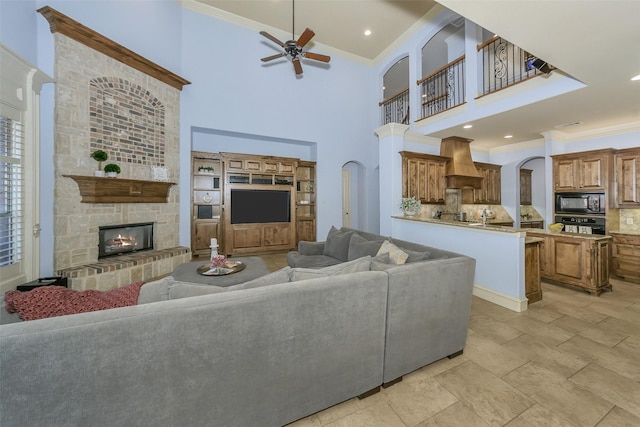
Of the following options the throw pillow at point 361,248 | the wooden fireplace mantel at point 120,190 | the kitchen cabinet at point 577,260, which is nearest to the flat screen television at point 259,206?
the wooden fireplace mantel at point 120,190

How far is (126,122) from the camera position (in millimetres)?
4211

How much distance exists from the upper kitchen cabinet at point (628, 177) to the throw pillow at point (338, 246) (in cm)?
486

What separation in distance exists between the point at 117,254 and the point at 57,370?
387cm

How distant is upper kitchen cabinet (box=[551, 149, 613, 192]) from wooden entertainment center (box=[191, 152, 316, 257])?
5338 mm

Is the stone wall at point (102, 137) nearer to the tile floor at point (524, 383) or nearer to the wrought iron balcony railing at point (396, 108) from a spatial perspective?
the tile floor at point (524, 383)

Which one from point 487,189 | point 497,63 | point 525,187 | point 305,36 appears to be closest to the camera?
→ point 305,36

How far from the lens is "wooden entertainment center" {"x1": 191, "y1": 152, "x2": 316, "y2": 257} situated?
5.93 m

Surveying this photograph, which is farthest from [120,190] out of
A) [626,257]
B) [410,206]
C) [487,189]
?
[626,257]

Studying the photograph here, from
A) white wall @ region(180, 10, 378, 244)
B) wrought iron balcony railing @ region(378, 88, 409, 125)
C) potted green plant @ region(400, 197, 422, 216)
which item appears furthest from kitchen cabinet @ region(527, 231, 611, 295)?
white wall @ region(180, 10, 378, 244)

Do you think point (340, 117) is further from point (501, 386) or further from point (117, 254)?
point (501, 386)

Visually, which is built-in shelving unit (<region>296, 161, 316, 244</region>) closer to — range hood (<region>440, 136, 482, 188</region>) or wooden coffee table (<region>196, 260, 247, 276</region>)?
range hood (<region>440, 136, 482, 188</region>)

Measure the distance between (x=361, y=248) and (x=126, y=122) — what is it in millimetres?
4388

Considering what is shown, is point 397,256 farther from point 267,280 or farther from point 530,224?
point 530,224

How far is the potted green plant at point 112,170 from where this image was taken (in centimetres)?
382
